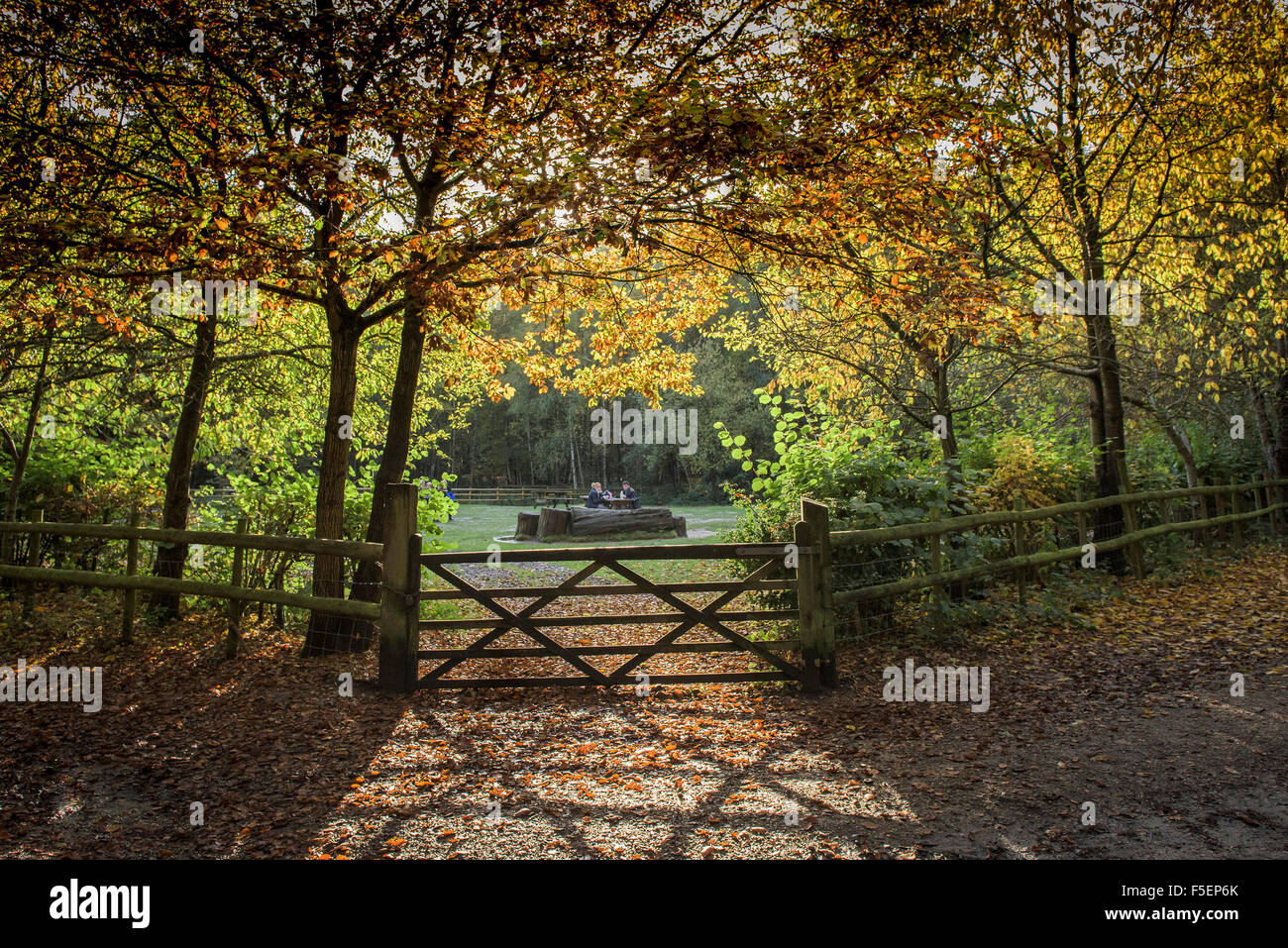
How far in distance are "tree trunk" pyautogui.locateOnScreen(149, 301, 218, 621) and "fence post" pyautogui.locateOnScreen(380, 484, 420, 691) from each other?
4.60m

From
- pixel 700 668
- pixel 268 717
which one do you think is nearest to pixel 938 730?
pixel 700 668

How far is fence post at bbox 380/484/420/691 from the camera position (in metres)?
6.74

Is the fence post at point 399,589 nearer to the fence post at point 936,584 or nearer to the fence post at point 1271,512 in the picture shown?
the fence post at point 936,584

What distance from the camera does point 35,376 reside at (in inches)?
435

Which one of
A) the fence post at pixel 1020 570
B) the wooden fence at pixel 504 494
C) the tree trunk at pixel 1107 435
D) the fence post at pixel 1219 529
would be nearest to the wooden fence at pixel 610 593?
the fence post at pixel 1020 570

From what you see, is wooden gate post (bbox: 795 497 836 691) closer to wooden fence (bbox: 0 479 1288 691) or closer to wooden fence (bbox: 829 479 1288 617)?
wooden fence (bbox: 0 479 1288 691)

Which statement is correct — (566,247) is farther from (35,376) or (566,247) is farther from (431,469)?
(431,469)

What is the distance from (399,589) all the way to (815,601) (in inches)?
141

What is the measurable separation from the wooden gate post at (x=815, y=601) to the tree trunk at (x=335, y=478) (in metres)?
4.96

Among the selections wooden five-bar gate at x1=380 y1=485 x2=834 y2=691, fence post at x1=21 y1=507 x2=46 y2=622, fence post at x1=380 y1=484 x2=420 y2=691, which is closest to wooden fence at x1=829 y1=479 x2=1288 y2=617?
wooden five-bar gate at x1=380 y1=485 x2=834 y2=691

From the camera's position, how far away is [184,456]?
1041 centimetres

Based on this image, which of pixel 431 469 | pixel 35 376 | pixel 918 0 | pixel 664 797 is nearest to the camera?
pixel 664 797

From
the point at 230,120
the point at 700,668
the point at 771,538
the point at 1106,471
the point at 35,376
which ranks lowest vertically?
the point at 700,668

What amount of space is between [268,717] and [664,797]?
356 centimetres
